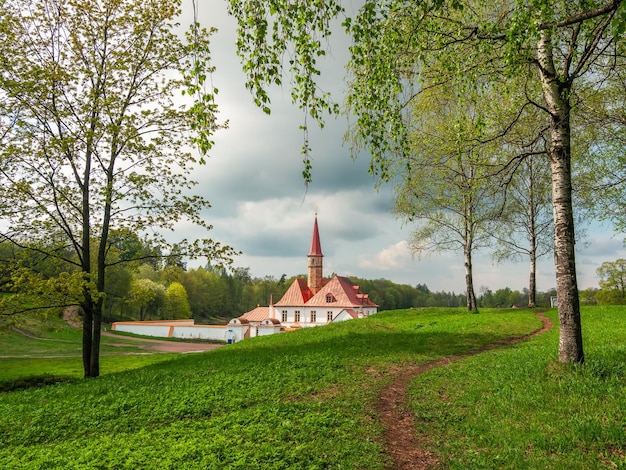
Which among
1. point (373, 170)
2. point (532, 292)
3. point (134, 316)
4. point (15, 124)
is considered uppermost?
point (15, 124)

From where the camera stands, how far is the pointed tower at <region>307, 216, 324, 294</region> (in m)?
65.9

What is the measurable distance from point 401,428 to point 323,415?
1.26 meters

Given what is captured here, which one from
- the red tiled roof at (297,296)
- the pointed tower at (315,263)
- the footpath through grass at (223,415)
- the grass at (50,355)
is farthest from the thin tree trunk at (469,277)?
the pointed tower at (315,263)

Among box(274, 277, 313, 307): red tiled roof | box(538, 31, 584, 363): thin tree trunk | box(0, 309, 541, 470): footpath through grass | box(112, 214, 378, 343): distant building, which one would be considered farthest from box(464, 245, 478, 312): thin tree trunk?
box(274, 277, 313, 307): red tiled roof

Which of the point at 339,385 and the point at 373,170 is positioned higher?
the point at 373,170

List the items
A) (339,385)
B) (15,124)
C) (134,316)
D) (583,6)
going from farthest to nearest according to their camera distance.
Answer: (134,316), (15,124), (339,385), (583,6)

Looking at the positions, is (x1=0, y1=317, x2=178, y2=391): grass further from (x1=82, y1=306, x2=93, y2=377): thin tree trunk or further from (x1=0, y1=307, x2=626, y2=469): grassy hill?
(x1=0, y1=307, x2=626, y2=469): grassy hill

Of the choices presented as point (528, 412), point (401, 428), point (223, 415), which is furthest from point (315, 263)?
point (528, 412)

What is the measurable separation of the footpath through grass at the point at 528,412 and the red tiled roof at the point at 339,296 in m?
50.5

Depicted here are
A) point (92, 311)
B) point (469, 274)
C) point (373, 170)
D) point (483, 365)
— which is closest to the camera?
point (373, 170)

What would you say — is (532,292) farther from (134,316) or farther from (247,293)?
(247,293)

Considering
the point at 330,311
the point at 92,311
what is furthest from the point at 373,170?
the point at 330,311

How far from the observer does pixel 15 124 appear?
1295 cm

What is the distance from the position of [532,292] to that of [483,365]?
19.2 m
